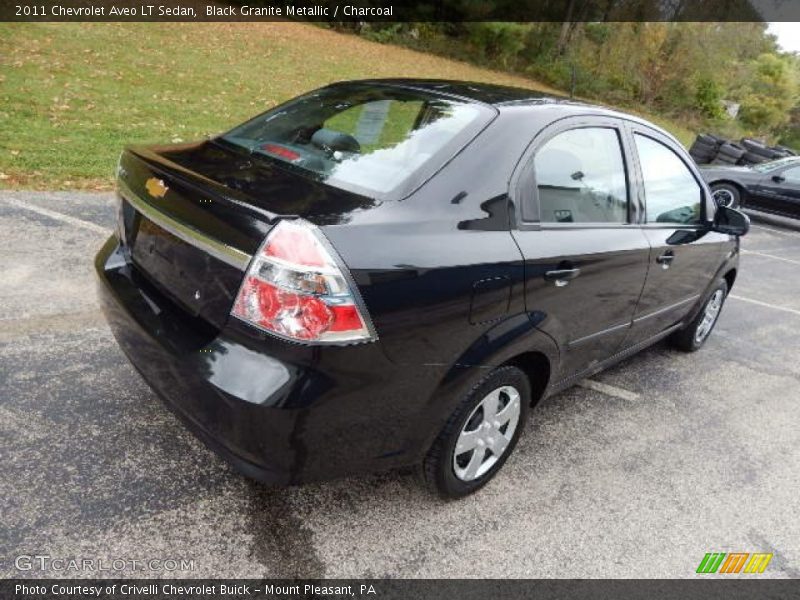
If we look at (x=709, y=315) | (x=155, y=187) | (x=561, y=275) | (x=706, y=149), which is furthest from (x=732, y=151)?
(x=155, y=187)

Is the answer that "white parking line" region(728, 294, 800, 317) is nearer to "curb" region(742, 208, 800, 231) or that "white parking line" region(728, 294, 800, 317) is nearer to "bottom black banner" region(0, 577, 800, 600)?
"bottom black banner" region(0, 577, 800, 600)

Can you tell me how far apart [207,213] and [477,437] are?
4.53 feet

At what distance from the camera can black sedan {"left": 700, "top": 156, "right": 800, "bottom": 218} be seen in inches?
439

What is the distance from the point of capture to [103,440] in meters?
2.53

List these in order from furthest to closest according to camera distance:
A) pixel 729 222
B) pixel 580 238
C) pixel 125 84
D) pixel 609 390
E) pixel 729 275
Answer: pixel 125 84
pixel 729 275
pixel 729 222
pixel 609 390
pixel 580 238

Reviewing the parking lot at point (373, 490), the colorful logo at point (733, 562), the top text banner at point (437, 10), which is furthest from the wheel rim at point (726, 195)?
the top text banner at point (437, 10)

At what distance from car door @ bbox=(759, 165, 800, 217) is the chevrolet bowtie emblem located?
12.0 metres

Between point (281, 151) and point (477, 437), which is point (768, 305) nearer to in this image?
point (477, 437)

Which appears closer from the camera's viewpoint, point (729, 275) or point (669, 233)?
point (669, 233)

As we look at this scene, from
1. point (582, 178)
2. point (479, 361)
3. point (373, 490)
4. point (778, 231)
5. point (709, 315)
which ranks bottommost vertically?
point (778, 231)

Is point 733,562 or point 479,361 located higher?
point 479,361

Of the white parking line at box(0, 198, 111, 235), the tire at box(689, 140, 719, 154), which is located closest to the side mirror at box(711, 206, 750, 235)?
the white parking line at box(0, 198, 111, 235)

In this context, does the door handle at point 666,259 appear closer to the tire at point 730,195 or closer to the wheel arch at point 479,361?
the wheel arch at point 479,361

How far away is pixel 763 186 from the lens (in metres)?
11.3
